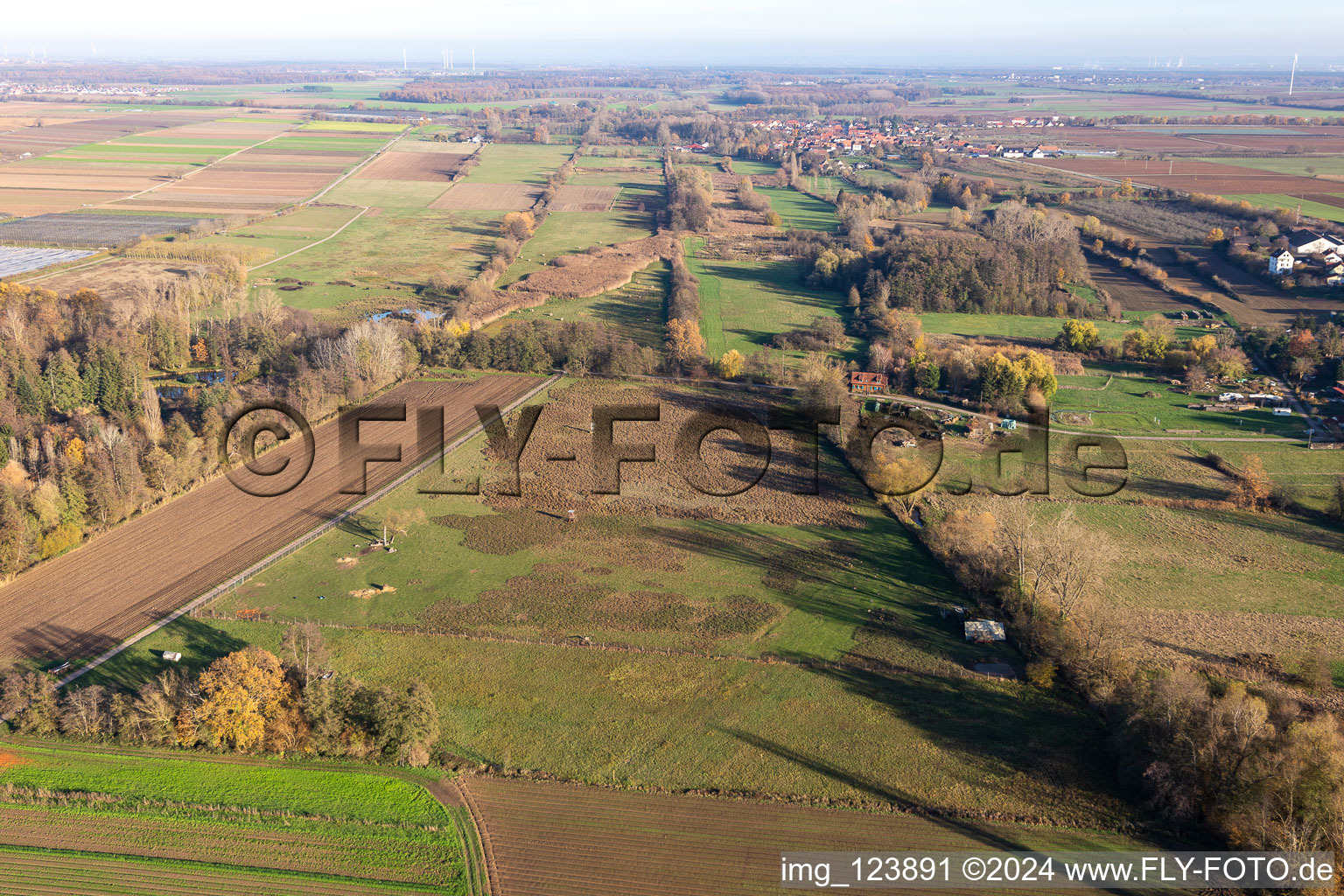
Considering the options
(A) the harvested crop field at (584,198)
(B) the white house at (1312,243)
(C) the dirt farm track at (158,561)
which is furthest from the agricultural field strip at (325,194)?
(B) the white house at (1312,243)

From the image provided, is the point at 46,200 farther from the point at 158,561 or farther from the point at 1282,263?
the point at 1282,263

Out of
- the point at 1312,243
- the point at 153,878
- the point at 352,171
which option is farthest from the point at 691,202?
the point at 153,878

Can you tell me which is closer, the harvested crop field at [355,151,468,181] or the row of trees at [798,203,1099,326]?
the row of trees at [798,203,1099,326]

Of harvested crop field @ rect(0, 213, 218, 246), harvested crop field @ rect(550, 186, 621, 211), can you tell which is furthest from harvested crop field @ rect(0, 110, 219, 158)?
harvested crop field @ rect(550, 186, 621, 211)

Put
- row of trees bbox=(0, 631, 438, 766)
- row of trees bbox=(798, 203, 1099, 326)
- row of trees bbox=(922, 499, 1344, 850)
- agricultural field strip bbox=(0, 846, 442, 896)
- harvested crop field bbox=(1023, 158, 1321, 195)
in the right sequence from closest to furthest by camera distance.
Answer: row of trees bbox=(922, 499, 1344, 850)
agricultural field strip bbox=(0, 846, 442, 896)
row of trees bbox=(0, 631, 438, 766)
row of trees bbox=(798, 203, 1099, 326)
harvested crop field bbox=(1023, 158, 1321, 195)

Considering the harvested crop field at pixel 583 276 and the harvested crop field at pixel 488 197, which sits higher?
the harvested crop field at pixel 488 197

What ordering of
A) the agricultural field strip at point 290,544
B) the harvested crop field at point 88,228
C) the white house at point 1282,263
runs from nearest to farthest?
the agricultural field strip at point 290,544
the white house at point 1282,263
the harvested crop field at point 88,228

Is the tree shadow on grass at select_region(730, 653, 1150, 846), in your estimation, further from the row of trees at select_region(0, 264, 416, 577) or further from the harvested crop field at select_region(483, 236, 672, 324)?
the harvested crop field at select_region(483, 236, 672, 324)

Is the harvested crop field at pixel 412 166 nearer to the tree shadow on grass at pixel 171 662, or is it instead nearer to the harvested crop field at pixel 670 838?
the tree shadow on grass at pixel 171 662
